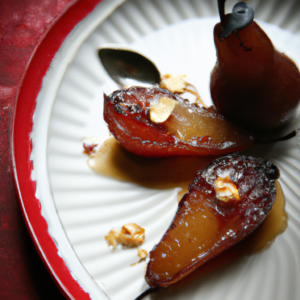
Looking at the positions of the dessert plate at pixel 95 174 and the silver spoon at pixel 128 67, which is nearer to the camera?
the dessert plate at pixel 95 174

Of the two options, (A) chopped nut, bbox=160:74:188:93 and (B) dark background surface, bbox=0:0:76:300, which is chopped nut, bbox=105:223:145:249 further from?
(A) chopped nut, bbox=160:74:188:93

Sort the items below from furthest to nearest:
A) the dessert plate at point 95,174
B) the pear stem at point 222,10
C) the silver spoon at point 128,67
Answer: the silver spoon at point 128,67 → the dessert plate at point 95,174 → the pear stem at point 222,10

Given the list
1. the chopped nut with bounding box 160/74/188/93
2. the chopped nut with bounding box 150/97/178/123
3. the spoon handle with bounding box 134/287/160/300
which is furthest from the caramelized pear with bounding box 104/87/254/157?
the spoon handle with bounding box 134/287/160/300

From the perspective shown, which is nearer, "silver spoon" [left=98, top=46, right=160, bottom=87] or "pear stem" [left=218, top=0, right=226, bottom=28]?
"pear stem" [left=218, top=0, right=226, bottom=28]

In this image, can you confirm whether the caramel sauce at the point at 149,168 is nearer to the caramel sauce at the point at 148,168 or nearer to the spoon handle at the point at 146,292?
the caramel sauce at the point at 148,168

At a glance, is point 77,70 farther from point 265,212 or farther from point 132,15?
point 265,212

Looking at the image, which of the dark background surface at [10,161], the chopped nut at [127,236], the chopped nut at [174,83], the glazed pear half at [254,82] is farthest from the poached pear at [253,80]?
the dark background surface at [10,161]

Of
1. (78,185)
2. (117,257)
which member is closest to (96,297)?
(117,257)
